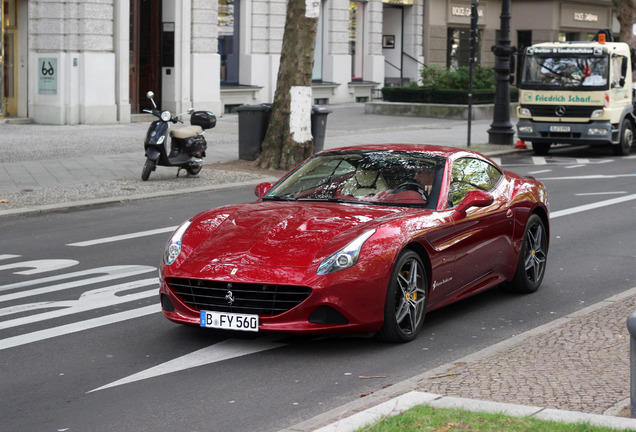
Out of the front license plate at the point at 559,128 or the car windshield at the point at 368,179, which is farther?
the front license plate at the point at 559,128

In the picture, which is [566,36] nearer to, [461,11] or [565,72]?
[461,11]

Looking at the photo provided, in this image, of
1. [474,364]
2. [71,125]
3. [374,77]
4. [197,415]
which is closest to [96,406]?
[197,415]

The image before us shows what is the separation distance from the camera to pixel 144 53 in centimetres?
3228

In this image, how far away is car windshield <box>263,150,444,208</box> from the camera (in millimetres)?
8305

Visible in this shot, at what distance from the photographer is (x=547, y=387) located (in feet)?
20.0

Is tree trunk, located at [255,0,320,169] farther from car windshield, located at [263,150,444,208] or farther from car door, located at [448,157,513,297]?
car windshield, located at [263,150,444,208]

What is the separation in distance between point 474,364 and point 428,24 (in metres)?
39.8

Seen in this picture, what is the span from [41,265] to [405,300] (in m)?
4.62

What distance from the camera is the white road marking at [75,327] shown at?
761cm

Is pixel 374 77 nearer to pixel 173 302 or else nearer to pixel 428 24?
pixel 428 24

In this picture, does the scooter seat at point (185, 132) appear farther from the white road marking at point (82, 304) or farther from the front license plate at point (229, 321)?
the front license plate at point (229, 321)

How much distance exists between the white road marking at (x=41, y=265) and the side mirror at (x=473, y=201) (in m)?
4.29

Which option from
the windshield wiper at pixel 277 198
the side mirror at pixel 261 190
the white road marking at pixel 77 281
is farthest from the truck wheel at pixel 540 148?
the windshield wiper at pixel 277 198

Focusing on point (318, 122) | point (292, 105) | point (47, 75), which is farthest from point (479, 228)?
point (47, 75)
